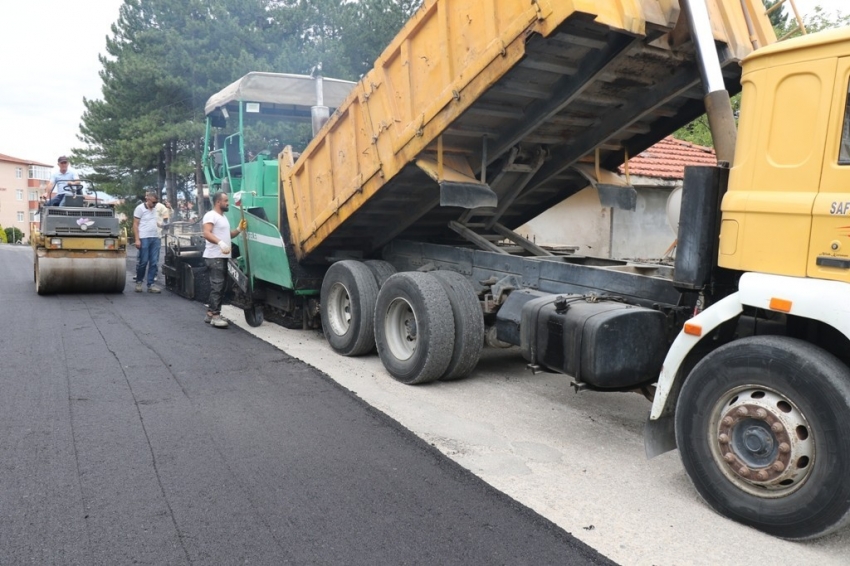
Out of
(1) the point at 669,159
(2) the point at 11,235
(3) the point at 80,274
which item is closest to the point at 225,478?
(3) the point at 80,274

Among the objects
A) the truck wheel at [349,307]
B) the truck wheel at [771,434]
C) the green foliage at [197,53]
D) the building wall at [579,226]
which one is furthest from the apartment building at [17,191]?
the truck wheel at [771,434]

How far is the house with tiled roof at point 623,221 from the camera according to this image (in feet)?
42.1

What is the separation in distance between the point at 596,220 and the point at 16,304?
30.9ft

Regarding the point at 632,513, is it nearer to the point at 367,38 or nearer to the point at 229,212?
the point at 229,212

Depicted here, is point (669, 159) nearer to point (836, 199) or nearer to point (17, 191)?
point (836, 199)

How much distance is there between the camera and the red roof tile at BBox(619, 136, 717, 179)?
41.9 ft

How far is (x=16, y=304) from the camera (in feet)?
31.2

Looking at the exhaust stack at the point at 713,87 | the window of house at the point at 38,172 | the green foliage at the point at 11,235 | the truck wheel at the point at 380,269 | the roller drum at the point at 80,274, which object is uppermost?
the window of house at the point at 38,172

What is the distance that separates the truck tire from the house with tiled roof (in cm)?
666

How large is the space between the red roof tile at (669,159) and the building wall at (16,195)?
240ft

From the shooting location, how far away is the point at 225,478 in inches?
151

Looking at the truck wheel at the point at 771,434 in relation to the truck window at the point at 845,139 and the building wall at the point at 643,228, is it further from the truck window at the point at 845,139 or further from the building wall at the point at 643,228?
the building wall at the point at 643,228

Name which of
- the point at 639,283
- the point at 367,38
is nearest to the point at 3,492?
the point at 639,283

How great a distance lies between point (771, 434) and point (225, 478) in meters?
2.79
